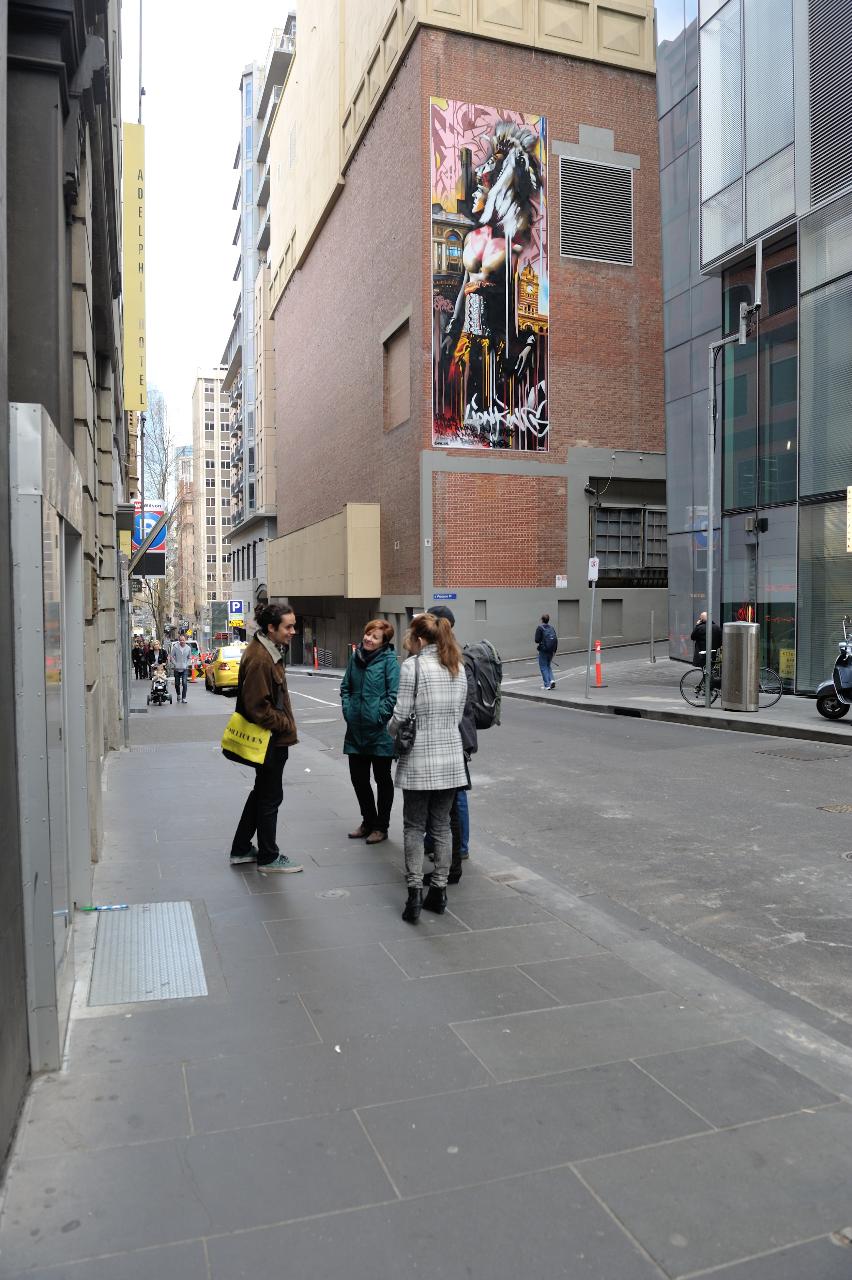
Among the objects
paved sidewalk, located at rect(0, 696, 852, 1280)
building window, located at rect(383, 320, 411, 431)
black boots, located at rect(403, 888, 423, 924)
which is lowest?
paved sidewalk, located at rect(0, 696, 852, 1280)

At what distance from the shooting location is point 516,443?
1359 inches

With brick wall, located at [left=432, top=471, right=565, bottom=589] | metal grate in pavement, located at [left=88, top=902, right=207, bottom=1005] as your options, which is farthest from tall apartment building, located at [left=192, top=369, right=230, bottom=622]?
metal grate in pavement, located at [left=88, top=902, right=207, bottom=1005]

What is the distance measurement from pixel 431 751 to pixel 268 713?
138 centimetres

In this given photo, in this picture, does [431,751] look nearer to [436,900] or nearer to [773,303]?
[436,900]

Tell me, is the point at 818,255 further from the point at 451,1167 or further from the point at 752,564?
the point at 451,1167

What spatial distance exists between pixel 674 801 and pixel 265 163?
250 feet

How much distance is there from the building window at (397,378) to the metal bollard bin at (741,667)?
829 inches

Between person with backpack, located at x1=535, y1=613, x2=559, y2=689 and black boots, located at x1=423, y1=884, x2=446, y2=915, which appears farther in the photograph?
person with backpack, located at x1=535, y1=613, x2=559, y2=689

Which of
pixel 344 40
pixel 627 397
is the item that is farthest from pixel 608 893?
pixel 344 40

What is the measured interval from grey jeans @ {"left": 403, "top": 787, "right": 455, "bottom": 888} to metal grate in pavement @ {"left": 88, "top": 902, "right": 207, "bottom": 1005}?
133cm

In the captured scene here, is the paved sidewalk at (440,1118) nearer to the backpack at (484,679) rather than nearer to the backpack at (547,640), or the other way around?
the backpack at (484,679)

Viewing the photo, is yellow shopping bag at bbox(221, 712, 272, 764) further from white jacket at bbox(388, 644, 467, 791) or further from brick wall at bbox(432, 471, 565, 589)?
brick wall at bbox(432, 471, 565, 589)

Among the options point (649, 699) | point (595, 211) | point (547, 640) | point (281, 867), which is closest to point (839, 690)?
point (649, 699)

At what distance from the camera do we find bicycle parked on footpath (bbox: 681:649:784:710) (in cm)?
1697
